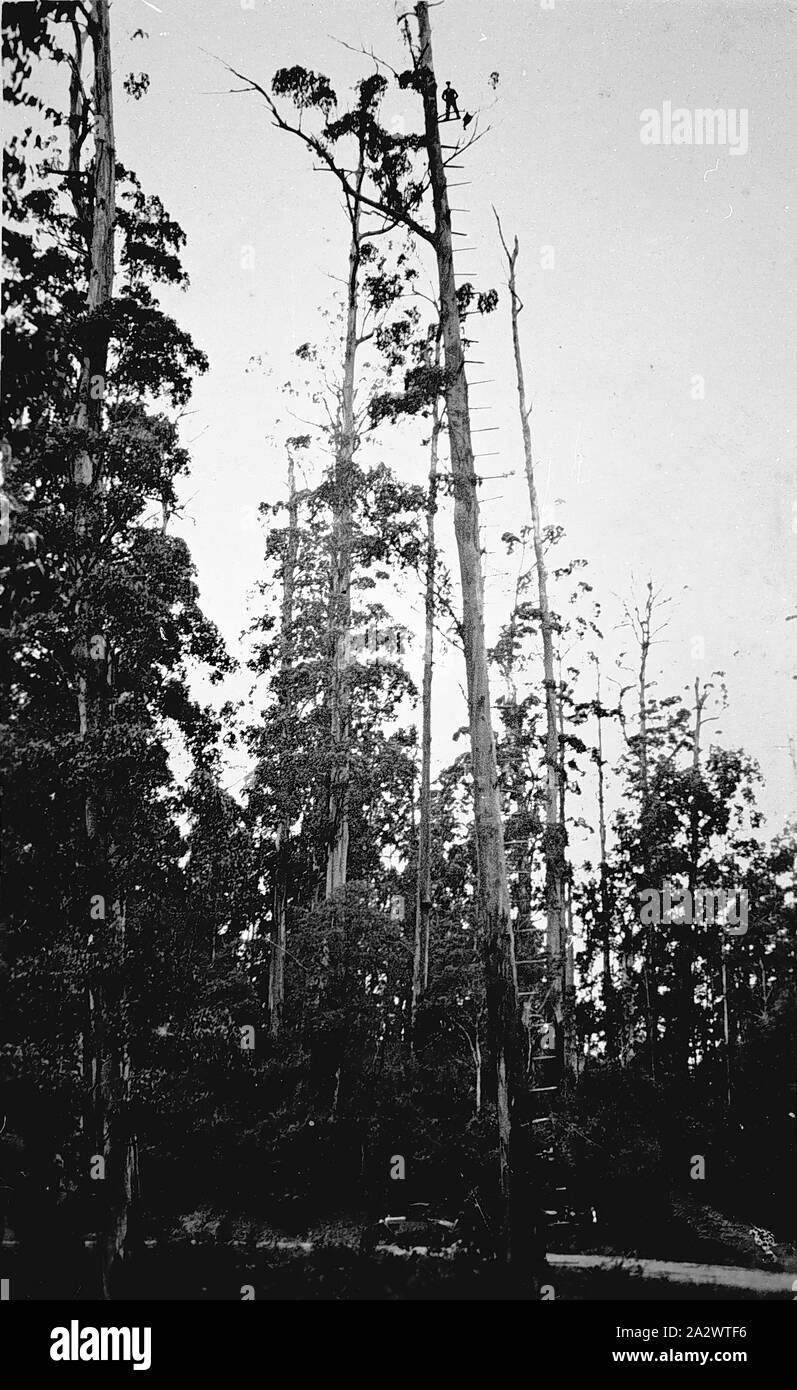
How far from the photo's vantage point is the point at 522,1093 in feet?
22.2

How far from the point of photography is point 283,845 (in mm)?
16953

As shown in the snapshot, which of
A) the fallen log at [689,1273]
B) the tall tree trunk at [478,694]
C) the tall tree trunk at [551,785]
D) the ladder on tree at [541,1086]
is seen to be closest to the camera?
the fallen log at [689,1273]

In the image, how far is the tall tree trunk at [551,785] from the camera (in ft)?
49.6

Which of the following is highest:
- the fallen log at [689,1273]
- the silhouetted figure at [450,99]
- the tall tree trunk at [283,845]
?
the silhouetted figure at [450,99]

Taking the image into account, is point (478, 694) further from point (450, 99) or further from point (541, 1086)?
point (541, 1086)

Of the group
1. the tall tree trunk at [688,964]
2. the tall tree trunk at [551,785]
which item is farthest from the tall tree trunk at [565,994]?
the tall tree trunk at [688,964]

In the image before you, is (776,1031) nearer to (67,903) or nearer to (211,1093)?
(67,903)

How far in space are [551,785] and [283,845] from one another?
5.21m

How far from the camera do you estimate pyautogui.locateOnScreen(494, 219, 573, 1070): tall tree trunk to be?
15125mm

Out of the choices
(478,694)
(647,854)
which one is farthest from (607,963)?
(478,694)

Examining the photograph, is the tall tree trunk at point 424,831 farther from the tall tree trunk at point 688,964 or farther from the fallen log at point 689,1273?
the fallen log at point 689,1273

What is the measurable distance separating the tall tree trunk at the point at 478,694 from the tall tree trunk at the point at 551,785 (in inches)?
223

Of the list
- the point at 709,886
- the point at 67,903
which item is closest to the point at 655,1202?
the point at 67,903

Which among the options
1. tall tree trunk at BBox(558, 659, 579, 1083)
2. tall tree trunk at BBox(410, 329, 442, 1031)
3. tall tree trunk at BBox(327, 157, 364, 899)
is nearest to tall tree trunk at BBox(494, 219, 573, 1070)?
tall tree trunk at BBox(558, 659, 579, 1083)
